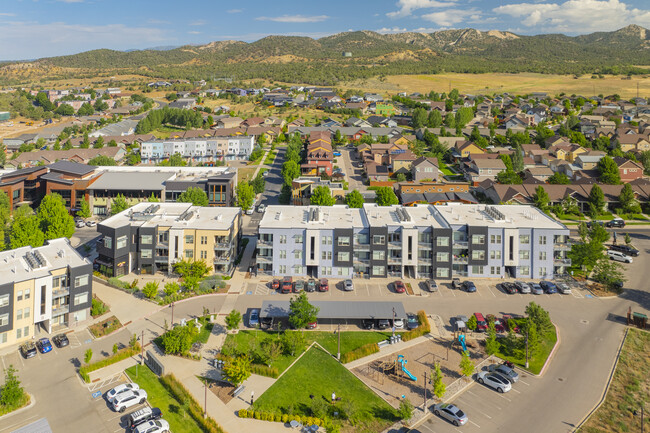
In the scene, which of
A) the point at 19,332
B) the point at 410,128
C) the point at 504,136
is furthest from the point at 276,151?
the point at 19,332

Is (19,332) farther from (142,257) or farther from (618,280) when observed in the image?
(618,280)

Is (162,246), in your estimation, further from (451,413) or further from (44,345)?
(451,413)

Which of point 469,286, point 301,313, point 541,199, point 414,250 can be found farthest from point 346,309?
point 541,199

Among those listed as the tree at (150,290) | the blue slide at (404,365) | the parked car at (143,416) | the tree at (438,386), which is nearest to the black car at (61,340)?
the tree at (150,290)

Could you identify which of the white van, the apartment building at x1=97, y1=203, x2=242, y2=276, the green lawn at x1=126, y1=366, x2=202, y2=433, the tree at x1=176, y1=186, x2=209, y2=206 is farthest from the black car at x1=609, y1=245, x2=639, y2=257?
the tree at x1=176, y1=186, x2=209, y2=206

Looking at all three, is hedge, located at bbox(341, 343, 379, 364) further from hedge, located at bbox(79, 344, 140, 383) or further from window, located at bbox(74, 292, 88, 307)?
window, located at bbox(74, 292, 88, 307)
